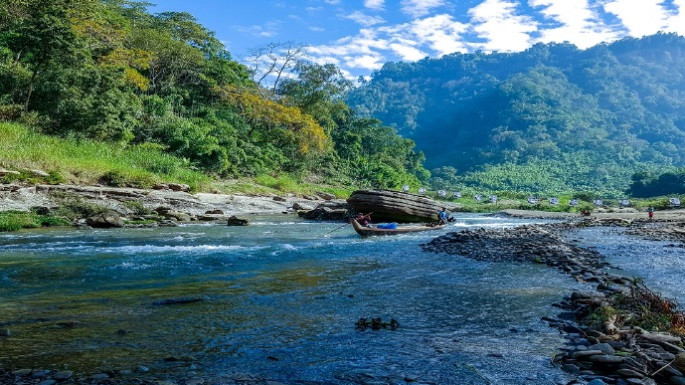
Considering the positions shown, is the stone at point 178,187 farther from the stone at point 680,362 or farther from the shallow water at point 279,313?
the stone at point 680,362

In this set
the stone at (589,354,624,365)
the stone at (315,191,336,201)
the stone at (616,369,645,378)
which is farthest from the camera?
the stone at (315,191,336,201)

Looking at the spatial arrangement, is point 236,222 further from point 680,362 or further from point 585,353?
point 680,362

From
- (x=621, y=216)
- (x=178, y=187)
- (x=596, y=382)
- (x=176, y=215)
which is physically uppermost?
(x=178, y=187)

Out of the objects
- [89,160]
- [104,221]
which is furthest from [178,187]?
[104,221]

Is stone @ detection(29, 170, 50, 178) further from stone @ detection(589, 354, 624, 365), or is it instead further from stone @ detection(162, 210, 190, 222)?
stone @ detection(589, 354, 624, 365)

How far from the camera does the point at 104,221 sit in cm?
2147

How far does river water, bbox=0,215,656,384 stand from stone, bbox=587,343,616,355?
52cm

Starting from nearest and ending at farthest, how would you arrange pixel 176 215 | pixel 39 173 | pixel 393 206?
pixel 39 173 → pixel 176 215 → pixel 393 206

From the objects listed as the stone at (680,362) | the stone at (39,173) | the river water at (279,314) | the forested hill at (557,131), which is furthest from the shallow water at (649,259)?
the forested hill at (557,131)

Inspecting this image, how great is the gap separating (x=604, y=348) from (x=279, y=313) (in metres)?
5.07

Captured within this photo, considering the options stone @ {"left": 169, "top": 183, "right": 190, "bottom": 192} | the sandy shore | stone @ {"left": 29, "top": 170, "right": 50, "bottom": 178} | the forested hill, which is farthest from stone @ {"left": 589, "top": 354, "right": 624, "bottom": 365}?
the forested hill

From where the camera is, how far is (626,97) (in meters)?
181

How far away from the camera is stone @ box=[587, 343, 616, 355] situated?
5.86 metres

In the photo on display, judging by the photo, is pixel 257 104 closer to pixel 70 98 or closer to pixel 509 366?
pixel 70 98
